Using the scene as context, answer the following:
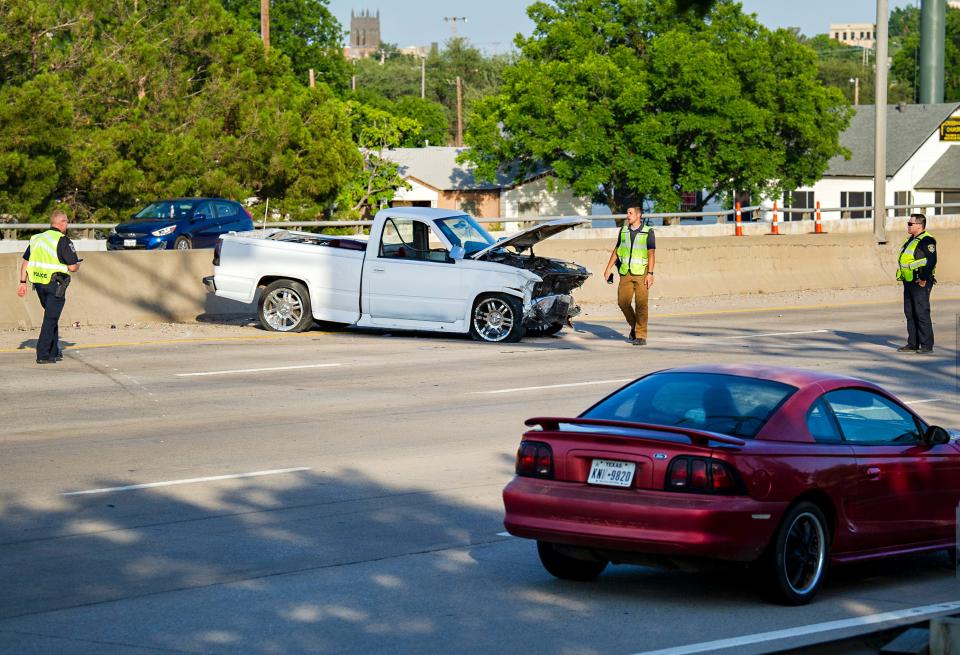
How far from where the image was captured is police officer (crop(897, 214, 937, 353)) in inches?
782

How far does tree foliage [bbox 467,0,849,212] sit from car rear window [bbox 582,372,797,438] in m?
54.8

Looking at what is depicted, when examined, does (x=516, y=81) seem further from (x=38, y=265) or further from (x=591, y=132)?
(x=38, y=265)

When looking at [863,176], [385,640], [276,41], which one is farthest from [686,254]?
[276,41]

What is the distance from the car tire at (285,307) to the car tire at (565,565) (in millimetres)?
14099

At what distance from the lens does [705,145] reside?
6456cm

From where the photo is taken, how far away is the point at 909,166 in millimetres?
79000

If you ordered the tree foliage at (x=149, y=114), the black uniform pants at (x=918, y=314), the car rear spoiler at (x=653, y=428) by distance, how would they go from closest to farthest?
the car rear spoiler at (x=653, y=428)
the black uniform pants at (x=918, y=314)
the tree foliage at (x=149, y=114)

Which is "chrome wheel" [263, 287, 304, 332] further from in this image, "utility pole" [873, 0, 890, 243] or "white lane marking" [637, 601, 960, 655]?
"white lane marking" [637, 601, 960, 655]

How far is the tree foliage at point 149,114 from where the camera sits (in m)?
39.0

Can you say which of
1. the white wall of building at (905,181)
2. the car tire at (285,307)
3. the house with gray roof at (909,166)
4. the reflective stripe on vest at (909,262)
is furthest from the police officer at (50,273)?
the white wall of building at (905,181)

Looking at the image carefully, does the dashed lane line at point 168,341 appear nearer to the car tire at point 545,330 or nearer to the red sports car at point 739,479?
the car tire at point 545,330

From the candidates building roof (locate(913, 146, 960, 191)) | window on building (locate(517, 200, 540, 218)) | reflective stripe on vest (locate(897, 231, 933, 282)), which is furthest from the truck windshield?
building roof (locate(913, 146, 960, 191))

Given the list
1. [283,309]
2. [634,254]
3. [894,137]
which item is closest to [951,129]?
[894,137]

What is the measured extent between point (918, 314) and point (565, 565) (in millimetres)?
13065
